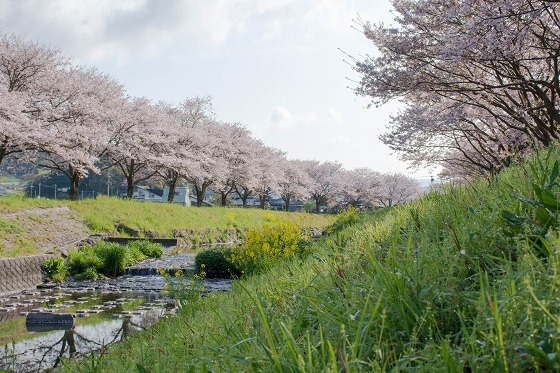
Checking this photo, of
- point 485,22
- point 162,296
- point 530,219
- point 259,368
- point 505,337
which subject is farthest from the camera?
point 162,296

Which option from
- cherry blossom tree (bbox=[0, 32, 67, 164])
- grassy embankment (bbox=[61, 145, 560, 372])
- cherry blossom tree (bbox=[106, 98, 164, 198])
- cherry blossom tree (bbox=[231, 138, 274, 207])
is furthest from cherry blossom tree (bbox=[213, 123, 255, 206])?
grassy embankment (bbox=[61, 145, 560, 372])

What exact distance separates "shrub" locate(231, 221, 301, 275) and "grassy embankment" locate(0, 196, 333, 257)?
1.39 metres

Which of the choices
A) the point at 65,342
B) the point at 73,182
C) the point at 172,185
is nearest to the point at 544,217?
the point at 65,342

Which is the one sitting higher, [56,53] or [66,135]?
[56,53]

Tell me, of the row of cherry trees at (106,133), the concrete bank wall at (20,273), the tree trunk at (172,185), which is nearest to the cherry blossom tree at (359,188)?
the row of cherry trees at (106,133)

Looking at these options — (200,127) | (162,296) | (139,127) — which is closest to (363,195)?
(200,127)

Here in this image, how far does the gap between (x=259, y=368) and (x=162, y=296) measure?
10.0 metres

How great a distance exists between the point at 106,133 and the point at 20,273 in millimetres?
12100

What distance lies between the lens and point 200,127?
39.2m

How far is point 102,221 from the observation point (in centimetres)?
A: 1912

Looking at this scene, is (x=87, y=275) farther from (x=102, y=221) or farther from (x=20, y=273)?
(x=102, y=221)

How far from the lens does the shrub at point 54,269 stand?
12.9 m

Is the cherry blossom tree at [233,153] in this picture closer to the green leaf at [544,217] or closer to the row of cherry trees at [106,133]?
the row of cherry trees at [106,133]

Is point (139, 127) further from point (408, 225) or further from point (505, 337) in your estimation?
point (505, 337)
